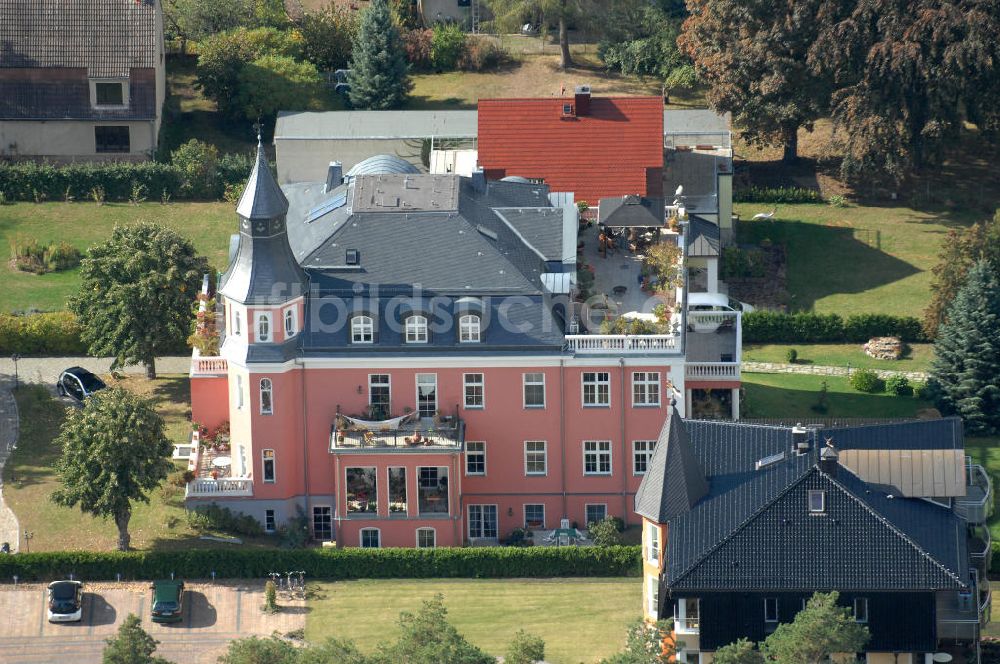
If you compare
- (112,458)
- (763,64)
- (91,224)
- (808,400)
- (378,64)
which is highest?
(763,64)

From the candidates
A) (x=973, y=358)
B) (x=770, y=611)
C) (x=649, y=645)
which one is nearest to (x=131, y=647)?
(x=649, y=645)

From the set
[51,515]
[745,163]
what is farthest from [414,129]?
[51,515]

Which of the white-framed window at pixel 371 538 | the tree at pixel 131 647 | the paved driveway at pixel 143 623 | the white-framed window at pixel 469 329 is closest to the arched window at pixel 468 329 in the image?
the white-framed window at pixel 469 329

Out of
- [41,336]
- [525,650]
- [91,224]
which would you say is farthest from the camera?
[91,224]

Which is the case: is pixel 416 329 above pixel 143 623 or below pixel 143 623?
above

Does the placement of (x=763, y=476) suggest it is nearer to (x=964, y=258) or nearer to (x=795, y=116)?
(x=964, y=258)

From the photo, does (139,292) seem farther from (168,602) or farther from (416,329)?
(168,602)

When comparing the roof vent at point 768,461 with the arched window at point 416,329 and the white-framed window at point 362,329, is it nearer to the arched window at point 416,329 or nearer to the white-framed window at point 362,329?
the arched window at point 416,329
